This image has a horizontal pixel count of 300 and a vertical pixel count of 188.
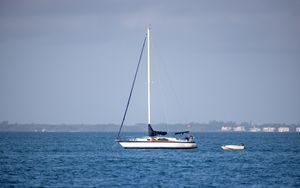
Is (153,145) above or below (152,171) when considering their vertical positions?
above

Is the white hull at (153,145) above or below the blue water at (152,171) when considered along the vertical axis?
above

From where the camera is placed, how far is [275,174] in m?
79.3

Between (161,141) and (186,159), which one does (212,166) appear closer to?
(186,159)

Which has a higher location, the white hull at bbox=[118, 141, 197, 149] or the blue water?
the white hull at bbox=[118, 141, 197, 149]

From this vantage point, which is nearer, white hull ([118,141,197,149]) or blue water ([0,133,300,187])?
blue water ([0,133,300,187])

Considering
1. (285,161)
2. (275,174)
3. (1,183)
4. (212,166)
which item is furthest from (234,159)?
(1,183)

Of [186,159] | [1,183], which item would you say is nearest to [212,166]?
[186,159]

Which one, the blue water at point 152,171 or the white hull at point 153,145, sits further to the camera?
the white hull at point 153,145

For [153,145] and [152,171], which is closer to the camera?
[152,171]

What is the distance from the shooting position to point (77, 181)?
70188 mm

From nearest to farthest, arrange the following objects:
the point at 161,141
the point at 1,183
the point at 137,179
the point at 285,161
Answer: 1. the point at 1,183
2. the point at 137,179
3. the point at 285,161
4. the point at 161,141

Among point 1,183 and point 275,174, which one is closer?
point 1,183

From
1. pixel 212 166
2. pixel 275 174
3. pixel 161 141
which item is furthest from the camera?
pixel 161 141

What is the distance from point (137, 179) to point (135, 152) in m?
40.3
